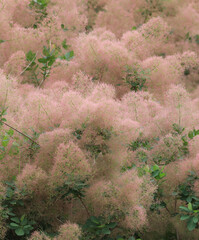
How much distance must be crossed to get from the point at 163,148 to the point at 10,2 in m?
1.91

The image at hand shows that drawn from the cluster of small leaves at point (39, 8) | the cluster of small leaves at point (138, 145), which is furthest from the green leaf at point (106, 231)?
the cluster of small leaves at point (39, 8)

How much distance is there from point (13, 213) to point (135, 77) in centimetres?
146

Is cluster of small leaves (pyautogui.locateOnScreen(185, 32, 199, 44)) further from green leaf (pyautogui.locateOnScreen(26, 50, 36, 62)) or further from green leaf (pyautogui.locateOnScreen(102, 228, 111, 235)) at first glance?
green leaf (pyautogui.locateOnScreen(102, 228, 111, 235))

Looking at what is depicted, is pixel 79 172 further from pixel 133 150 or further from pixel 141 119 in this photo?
pixel 141 119

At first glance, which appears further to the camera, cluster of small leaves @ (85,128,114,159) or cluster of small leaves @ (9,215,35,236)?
cluster of small leaves @ (85,128,114,159)

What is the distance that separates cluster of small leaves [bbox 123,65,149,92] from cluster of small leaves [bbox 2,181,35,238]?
1305 millimetres

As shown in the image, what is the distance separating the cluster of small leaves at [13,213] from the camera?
6.24 ft

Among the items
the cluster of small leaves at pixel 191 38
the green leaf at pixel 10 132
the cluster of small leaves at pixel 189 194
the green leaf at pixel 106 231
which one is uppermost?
the cluster of small leaves at pixel 191 38

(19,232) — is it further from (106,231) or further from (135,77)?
(135,77)

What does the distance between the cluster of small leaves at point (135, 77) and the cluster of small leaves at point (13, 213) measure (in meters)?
1.30

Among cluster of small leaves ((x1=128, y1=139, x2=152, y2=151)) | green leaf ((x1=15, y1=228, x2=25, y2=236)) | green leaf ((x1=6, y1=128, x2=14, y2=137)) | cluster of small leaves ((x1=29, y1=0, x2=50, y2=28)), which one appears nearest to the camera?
green leaf ((x1=15, y1=228, x2=25, y2=236))

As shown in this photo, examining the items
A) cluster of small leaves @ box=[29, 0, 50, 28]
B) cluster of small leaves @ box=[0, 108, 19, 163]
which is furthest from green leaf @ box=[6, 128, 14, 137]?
cluster of small leaves @ box=[29, 0, 50, 28]

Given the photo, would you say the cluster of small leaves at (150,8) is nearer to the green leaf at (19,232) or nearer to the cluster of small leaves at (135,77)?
the cluster of small leaves at (135,77)

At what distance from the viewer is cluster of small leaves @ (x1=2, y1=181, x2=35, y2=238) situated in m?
1.90
